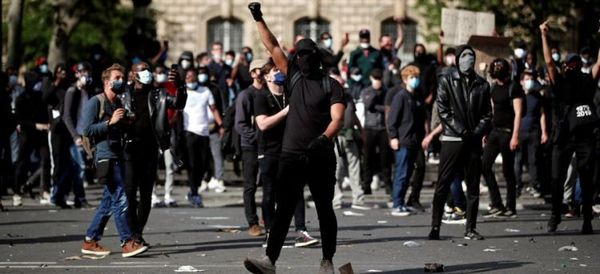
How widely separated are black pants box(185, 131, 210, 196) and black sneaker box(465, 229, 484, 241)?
6.26 metres

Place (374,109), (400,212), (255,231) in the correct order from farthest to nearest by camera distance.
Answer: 1. (374,109)
2. (400,212)
3. (255,231)

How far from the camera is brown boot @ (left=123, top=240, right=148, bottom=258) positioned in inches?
647

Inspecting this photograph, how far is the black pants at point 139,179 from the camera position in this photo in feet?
55.7

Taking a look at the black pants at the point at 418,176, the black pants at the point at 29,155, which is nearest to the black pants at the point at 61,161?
the black pants at the point at 29,155

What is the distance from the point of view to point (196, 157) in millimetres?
24109

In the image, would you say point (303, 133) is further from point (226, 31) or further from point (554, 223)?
point (226, 31)

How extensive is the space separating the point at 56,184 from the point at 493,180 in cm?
598

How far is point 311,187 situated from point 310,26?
135 ft

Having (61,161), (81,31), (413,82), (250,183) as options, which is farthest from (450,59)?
(81,31)

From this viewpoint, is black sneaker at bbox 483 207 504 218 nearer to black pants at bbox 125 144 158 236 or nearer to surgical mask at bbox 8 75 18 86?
black pants at bbox 125 144 158 236

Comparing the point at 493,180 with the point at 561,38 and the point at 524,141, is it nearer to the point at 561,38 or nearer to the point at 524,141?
the point at 524,141

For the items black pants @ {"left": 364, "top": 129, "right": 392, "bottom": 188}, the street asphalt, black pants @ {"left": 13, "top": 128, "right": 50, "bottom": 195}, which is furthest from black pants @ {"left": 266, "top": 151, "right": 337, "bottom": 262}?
black pants @ {"left": 364, "top": 129, "right": 392, "bottom": 188}

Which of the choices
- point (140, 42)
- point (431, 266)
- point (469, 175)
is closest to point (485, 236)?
point (469, 175)

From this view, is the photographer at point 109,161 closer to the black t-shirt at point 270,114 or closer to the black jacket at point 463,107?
the black t-shirt at point 270,114
